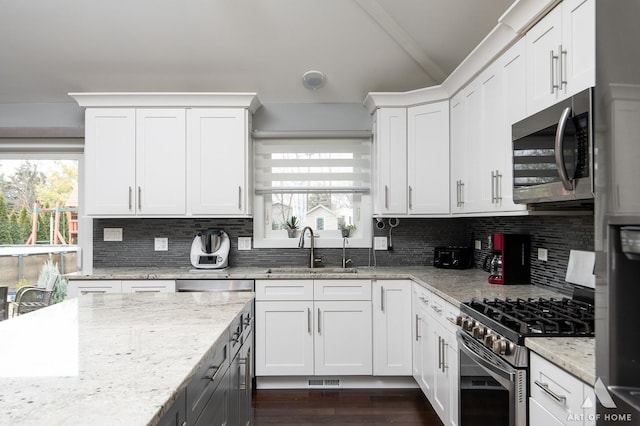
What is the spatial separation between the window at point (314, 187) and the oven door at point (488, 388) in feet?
6.33

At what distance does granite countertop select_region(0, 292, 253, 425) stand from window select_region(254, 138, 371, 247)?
195 centimetres

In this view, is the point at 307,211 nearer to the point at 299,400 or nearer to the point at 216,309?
the point at 299,400

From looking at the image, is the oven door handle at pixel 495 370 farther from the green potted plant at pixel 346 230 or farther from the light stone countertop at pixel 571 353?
the green potted plant at pixel 346 230

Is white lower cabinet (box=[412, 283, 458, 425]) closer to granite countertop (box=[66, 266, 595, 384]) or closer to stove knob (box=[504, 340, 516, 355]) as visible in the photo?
granite countertop (box=[66, 266, 595, 384])

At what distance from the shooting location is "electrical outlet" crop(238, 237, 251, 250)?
12.4ft

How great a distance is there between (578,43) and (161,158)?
117 inches

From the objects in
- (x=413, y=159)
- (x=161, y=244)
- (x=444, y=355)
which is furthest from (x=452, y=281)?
(x=161, y=244)

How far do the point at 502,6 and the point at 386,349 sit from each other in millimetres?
2587

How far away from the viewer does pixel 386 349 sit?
126 inches

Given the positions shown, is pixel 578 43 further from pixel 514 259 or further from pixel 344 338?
pixel 344 338

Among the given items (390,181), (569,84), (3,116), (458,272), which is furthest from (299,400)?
(3,116)

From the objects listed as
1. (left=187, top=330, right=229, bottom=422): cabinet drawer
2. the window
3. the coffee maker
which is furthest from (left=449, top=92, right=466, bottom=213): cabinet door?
(left=187, top=330, right=229, bottom=422): cabinet drawer

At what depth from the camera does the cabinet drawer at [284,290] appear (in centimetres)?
321

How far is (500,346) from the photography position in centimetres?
155
